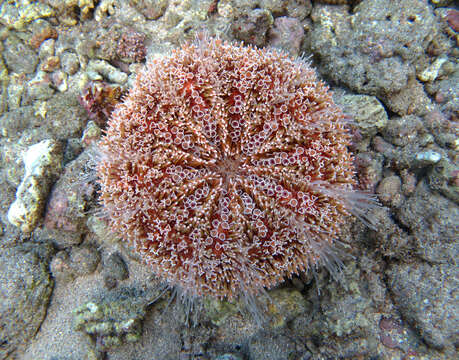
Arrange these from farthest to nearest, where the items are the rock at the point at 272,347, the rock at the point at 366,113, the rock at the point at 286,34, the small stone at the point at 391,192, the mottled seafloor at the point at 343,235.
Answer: the rock at the point at 286,34 → the rock at the point at 366,113 → the small stone at the point at 391,192 → the rock at the point at 272,347 → the mottled seafloor at the point at 343,235

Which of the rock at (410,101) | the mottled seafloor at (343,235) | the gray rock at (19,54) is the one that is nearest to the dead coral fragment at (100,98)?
the mottled seafloor at (343,235)

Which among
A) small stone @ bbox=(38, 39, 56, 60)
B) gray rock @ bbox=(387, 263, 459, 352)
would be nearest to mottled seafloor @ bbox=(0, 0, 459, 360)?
gray rock @ bbox=(387, 263, 459, 352)

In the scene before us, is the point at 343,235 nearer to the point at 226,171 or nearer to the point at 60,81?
the point at 226,171

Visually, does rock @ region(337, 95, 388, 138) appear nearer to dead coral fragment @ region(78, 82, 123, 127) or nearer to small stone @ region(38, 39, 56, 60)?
dead coral fragment @ region(78, 82, 123, 127)

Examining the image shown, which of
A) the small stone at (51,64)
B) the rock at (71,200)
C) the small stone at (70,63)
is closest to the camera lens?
the rock at (71,200)

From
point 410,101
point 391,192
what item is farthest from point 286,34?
point 391,192

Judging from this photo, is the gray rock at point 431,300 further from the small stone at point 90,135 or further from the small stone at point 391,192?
the small stone at point 90,135

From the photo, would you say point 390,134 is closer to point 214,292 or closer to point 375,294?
point 375,294
